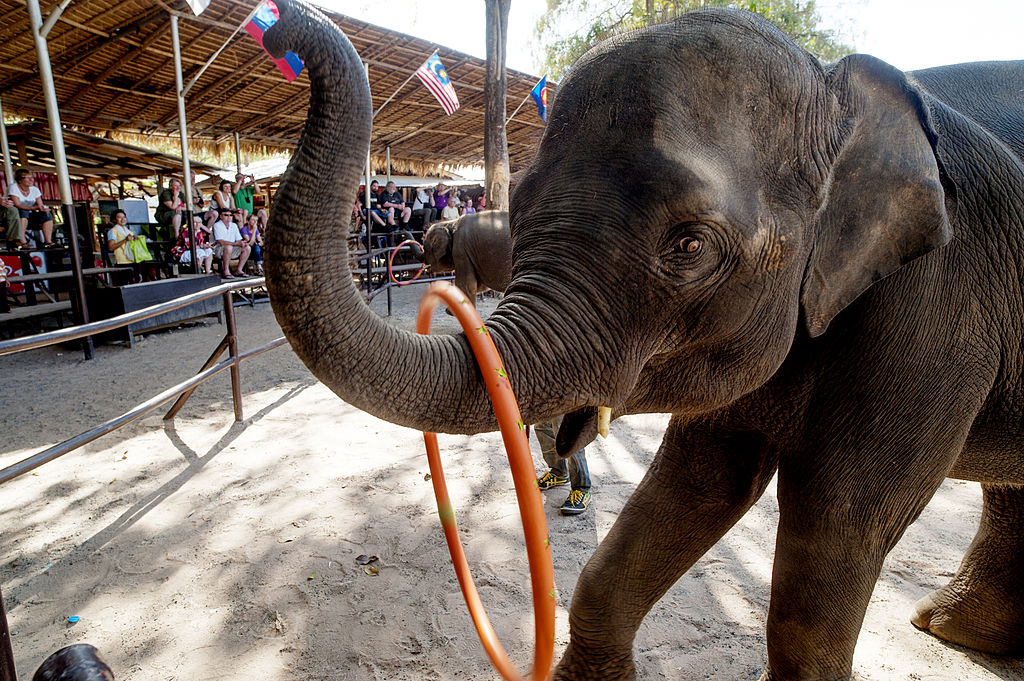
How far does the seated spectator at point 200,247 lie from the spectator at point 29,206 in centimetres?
196

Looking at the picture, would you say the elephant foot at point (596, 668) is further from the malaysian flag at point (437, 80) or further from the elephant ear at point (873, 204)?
the malaysian flag at point (437, 80)

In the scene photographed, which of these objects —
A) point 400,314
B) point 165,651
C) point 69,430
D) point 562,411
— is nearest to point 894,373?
point 562,411

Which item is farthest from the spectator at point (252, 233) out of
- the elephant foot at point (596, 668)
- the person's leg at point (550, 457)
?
the elephant foot at point (596, 668)

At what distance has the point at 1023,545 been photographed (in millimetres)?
Result: 2670

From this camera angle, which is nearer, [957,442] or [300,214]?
[300,214]

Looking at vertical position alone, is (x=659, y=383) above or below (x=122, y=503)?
above

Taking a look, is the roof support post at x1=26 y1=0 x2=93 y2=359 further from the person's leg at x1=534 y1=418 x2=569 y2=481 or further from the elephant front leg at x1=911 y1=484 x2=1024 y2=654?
the elephant front leg at x1=911 y1=484 x2=1024 y2=654

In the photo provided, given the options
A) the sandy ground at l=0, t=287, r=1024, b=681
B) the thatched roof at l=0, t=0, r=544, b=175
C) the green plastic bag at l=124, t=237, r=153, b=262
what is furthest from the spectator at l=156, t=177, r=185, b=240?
the sandy ground at l=0, t=287, r=1024, b=681

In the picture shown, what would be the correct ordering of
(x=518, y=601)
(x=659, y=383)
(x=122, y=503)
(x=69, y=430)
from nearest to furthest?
(x=659, y=383)
(x=518, y=601)
(x=122, y=503)
(x=69, y=430)

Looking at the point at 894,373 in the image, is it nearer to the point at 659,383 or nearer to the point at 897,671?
the point at 659,383

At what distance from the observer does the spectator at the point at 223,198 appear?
12133 mm

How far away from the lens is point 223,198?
484 inches

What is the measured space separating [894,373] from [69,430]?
5853 millimetres

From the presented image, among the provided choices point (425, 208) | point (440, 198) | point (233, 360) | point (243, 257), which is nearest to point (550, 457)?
point (233, 360)
